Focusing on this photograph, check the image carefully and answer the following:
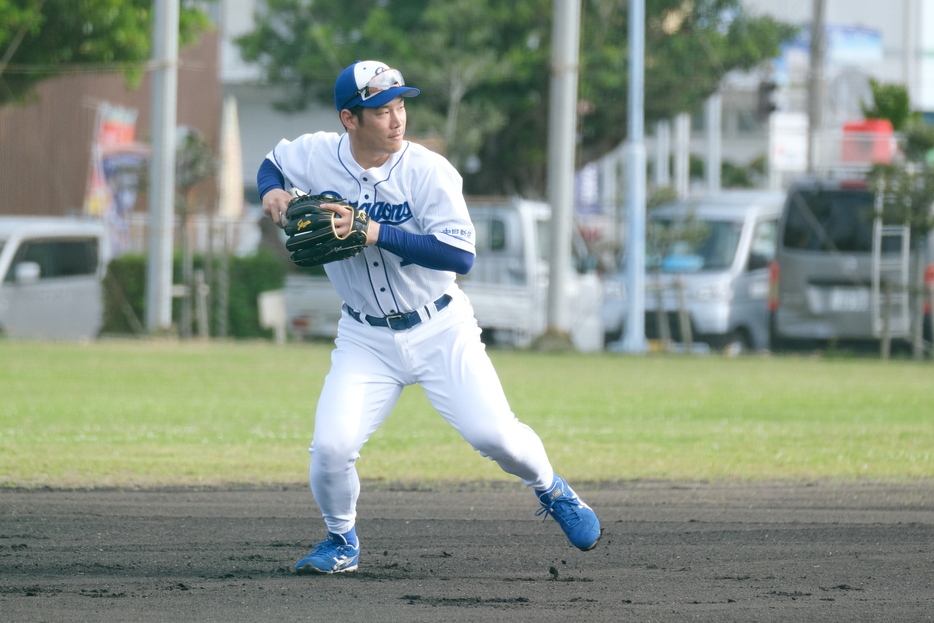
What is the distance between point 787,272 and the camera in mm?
18328

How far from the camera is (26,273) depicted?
18.7m

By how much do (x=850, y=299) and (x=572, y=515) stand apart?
13.5m

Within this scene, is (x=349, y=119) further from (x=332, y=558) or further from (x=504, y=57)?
(x=504, y=57)

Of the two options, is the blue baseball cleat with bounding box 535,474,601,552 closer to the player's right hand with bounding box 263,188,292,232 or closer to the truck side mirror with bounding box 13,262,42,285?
the player's right hand with bounding box 263,188,292,232

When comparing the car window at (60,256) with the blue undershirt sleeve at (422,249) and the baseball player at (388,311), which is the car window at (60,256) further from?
the blue undershirt sleeve at (422,249)

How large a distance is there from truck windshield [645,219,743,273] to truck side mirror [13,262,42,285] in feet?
30.4

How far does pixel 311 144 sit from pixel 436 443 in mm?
4791

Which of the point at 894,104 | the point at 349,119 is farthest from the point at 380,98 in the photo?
the point at 894,104

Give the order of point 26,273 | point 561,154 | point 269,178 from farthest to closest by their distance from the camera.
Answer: point 26,273, point 561,154, point 269,178

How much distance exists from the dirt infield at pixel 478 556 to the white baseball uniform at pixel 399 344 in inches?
20.9

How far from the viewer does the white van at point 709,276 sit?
19062 mm

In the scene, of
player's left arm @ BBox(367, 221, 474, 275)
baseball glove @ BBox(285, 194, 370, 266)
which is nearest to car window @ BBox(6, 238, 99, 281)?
baseball glove @ BBox(285, 194, 370, 266)

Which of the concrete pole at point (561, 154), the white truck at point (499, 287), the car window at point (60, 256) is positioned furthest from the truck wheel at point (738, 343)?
the car window at point (60, 256)

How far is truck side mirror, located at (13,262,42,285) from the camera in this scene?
18688 mm
